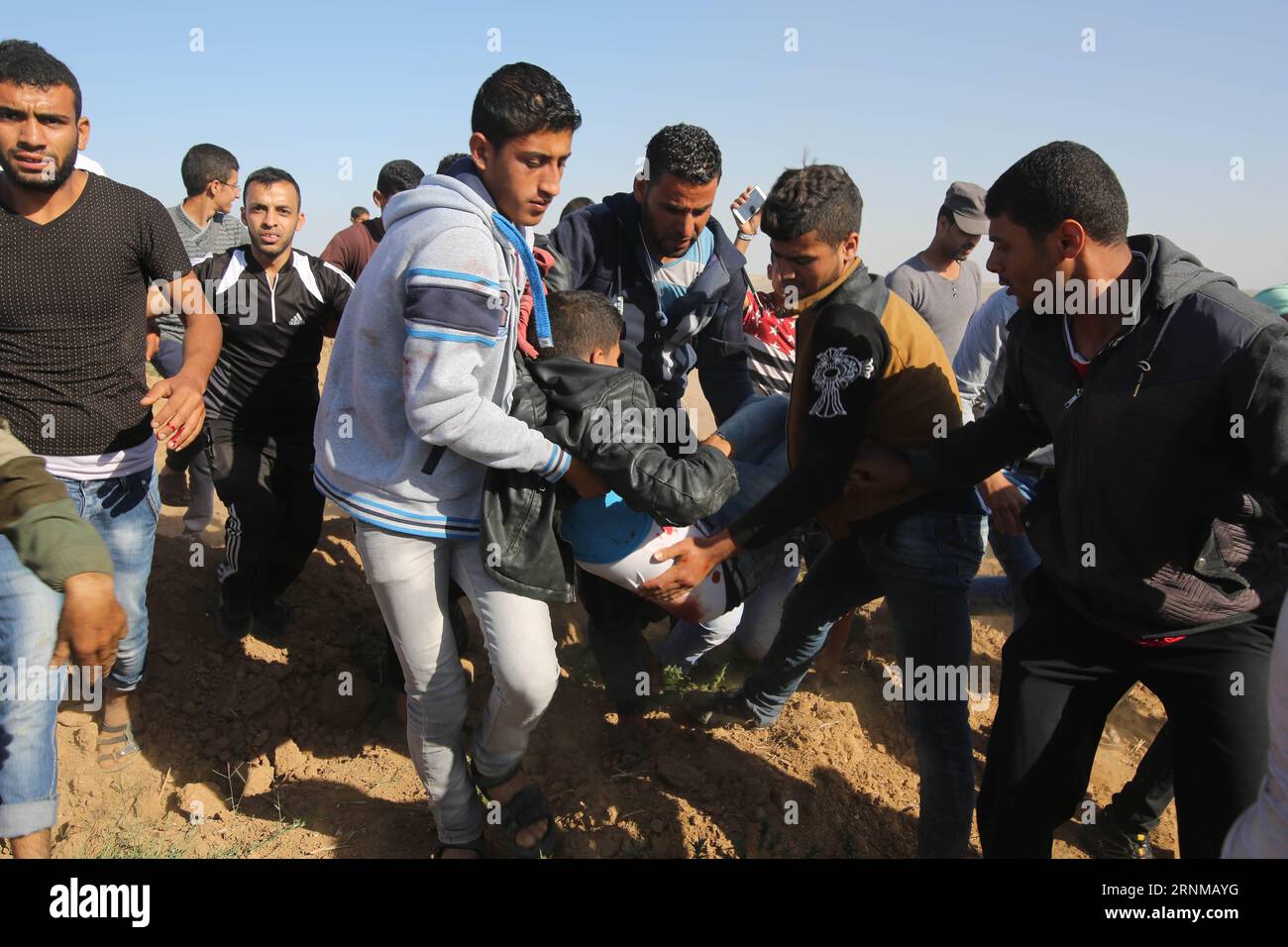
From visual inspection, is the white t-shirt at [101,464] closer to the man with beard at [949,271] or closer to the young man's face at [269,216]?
the young man's face at [269,216]

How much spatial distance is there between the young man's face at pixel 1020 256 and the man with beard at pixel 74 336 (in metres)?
2.43

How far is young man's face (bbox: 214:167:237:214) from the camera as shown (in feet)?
19.0

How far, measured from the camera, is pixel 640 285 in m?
3.66

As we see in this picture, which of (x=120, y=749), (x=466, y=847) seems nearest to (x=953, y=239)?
(x=466, y=847)

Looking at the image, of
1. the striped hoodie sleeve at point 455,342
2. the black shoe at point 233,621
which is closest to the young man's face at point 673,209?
the striped hoodie sleeve at point 455,342

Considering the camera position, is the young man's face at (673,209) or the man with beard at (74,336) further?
the young man's face at (673,209)

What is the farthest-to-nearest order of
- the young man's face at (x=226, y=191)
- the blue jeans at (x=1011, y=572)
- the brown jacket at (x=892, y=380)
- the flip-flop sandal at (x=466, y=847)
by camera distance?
the young man's face at (x=226, y=191) → the blue jeans at (x=1011, y=572) → the flip-flop sandal at (x=466, y=847) → the brown jacket at (x=892, y=380)

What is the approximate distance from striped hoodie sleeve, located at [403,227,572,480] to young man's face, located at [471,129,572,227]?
29cm

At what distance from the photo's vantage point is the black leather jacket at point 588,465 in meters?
2.58

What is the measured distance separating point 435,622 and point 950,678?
160 centimetres

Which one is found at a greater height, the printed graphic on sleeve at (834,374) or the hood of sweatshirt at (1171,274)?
the hood of sweatshirt at (1171,274)

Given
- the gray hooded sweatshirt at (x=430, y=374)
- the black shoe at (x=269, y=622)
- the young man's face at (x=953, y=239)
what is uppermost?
the young man's face at (x=953, y=239)

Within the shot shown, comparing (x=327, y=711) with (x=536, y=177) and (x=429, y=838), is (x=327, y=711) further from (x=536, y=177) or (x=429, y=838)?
(x=536, y=177)
